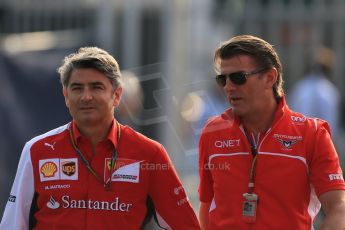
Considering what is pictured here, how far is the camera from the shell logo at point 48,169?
18.3ft

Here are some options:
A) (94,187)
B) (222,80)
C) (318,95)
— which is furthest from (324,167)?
(318,95)

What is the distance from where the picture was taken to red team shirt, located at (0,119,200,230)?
5.50 metres

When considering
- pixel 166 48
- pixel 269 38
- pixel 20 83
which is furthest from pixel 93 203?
pixel 269 38

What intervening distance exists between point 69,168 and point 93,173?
5.7 inches

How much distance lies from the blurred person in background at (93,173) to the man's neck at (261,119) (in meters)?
0.50

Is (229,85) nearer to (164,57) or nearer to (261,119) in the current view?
(261,119)

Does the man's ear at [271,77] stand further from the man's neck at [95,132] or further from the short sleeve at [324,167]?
the man's neck at [95,132]

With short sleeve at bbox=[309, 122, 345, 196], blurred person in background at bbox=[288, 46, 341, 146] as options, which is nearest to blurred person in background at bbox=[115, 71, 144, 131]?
blurred person in background at bbox=[288, 46, 341, 146]

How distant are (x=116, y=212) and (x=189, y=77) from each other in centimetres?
437

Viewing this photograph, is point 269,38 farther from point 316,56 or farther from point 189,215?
point 189,215

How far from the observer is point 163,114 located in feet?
31.4

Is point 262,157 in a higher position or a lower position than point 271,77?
lower

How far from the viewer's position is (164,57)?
974 centimetres

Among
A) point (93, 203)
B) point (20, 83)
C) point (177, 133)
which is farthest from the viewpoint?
point (177, 133)
